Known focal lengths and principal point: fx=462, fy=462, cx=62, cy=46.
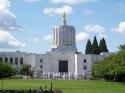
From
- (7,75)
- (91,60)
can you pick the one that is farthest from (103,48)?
(7,75)

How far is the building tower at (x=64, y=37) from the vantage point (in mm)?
153500

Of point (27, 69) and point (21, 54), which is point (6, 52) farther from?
point (27, 69)

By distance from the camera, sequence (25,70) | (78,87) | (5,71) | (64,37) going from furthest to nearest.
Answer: (64,37) → (25,70) → (5,71) → (78,87)

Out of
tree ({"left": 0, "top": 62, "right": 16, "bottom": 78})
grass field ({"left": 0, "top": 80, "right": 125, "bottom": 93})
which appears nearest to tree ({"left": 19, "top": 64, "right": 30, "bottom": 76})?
tree ({"left": 0, "top": 62, "right": 16, "bottom": 78})

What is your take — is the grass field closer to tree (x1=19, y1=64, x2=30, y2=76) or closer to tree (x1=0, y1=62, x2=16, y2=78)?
tree (x1=0, y1=62, x2=16, y2=78)

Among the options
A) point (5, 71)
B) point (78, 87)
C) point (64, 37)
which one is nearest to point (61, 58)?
point (64, 37)

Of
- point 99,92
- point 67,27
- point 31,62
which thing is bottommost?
point 99,92

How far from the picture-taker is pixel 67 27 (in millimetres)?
153750

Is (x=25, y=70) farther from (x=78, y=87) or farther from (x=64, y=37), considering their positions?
(x=78, y=87)

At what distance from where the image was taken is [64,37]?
155 metres

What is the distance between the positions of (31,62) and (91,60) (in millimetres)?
20537

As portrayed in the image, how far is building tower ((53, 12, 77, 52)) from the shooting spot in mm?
153500

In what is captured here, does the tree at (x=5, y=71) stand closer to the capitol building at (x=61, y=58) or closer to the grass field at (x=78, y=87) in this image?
the capitol building at (x=61, y=58)

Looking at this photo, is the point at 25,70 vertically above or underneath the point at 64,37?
underneath
